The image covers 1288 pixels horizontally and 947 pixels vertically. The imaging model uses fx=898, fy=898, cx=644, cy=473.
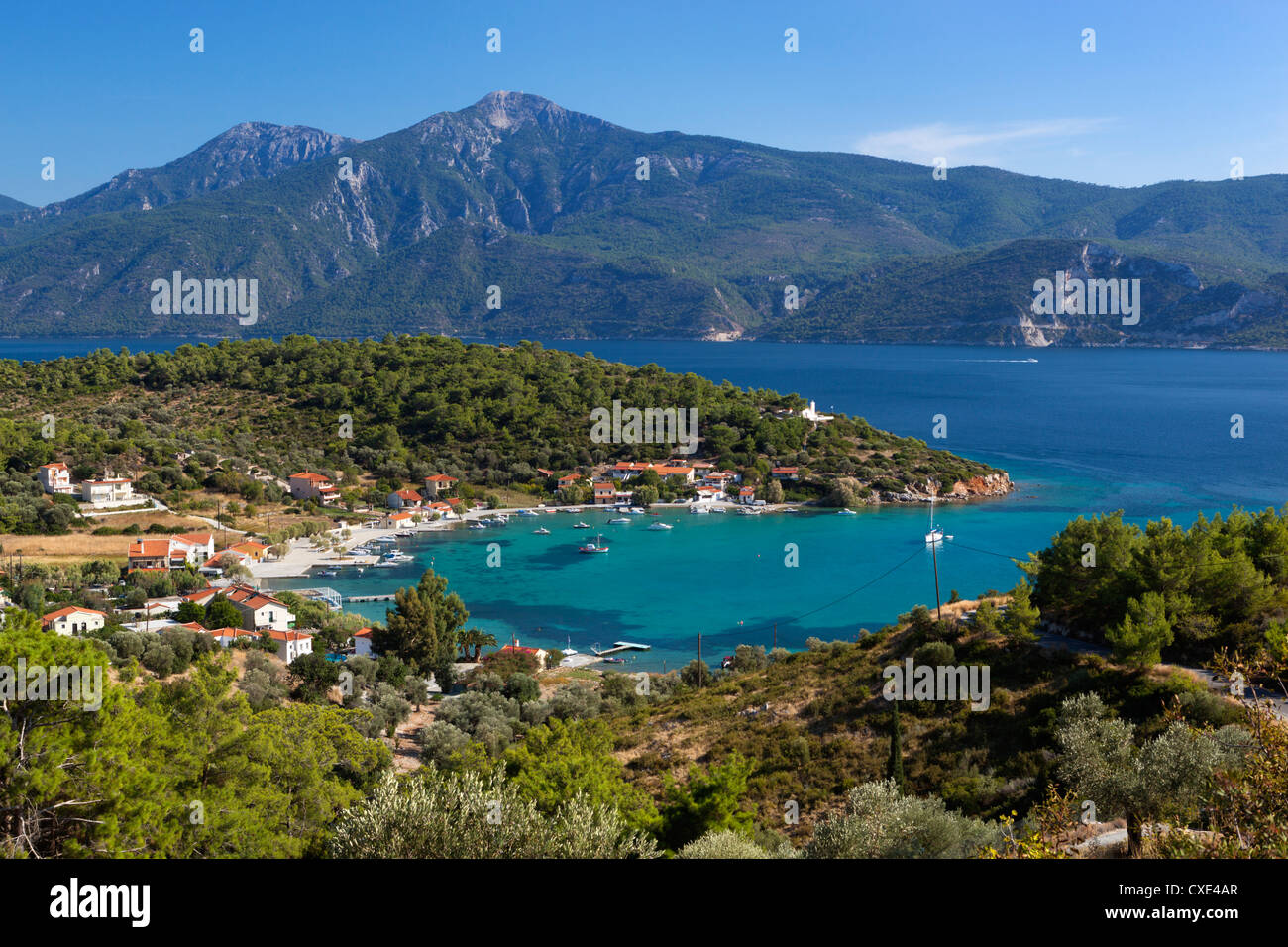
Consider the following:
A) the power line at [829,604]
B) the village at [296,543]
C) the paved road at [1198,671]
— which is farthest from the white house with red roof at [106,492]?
the paved road at [1198,671]

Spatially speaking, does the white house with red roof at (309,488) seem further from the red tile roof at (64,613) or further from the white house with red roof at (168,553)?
the red tile roof at (64,613)

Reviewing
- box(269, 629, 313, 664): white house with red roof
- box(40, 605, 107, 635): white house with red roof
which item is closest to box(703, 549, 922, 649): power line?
box(269, 629, 313, 664): white house with red roof

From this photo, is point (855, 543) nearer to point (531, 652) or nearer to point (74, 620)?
point (531, 652)

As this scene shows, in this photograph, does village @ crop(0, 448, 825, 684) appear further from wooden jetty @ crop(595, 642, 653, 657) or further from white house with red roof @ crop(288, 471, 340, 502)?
wooden jetty @ crop(595, 642, 653, 657)

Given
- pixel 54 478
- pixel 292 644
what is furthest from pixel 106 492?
pixel 292 644

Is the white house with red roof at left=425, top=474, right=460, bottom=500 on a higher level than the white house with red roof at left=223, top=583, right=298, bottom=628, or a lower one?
higher

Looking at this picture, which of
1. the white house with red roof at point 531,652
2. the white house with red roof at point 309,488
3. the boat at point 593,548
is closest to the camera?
the white house with red roof at point 531,652
